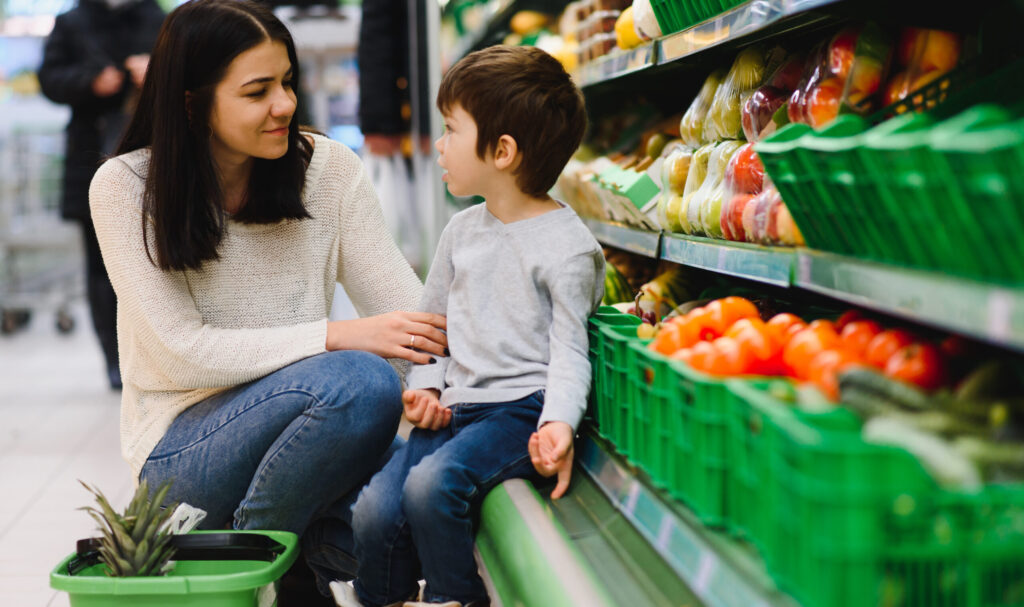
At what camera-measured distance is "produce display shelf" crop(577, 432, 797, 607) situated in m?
1.05

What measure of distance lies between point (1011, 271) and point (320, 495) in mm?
1335

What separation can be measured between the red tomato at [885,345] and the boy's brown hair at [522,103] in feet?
2.41

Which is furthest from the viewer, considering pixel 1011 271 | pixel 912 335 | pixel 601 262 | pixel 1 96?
pixel 1 96

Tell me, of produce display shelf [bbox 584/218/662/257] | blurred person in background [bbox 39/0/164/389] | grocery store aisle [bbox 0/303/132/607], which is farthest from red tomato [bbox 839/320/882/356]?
blurred person in background [bbox 39/0/164/389]

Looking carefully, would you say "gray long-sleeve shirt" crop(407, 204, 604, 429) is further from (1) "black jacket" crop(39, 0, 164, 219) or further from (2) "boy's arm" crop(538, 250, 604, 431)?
(1) "black jacket" crop(39, 0, 164, 219)

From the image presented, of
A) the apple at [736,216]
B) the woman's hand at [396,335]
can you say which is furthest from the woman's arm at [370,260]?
the apple at [736,216]

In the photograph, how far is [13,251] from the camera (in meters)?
6.95

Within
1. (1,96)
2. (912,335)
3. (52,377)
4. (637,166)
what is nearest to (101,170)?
(637,166)

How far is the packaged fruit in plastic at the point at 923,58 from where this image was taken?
1341mm

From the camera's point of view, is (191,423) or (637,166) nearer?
(191,423)

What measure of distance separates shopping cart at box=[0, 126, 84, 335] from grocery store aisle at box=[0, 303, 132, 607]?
73 cm

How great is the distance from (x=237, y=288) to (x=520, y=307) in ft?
2.14

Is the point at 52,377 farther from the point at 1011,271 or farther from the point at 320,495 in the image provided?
the point at 1011,271

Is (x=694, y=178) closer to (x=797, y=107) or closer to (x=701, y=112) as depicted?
(x=701, y=112)
